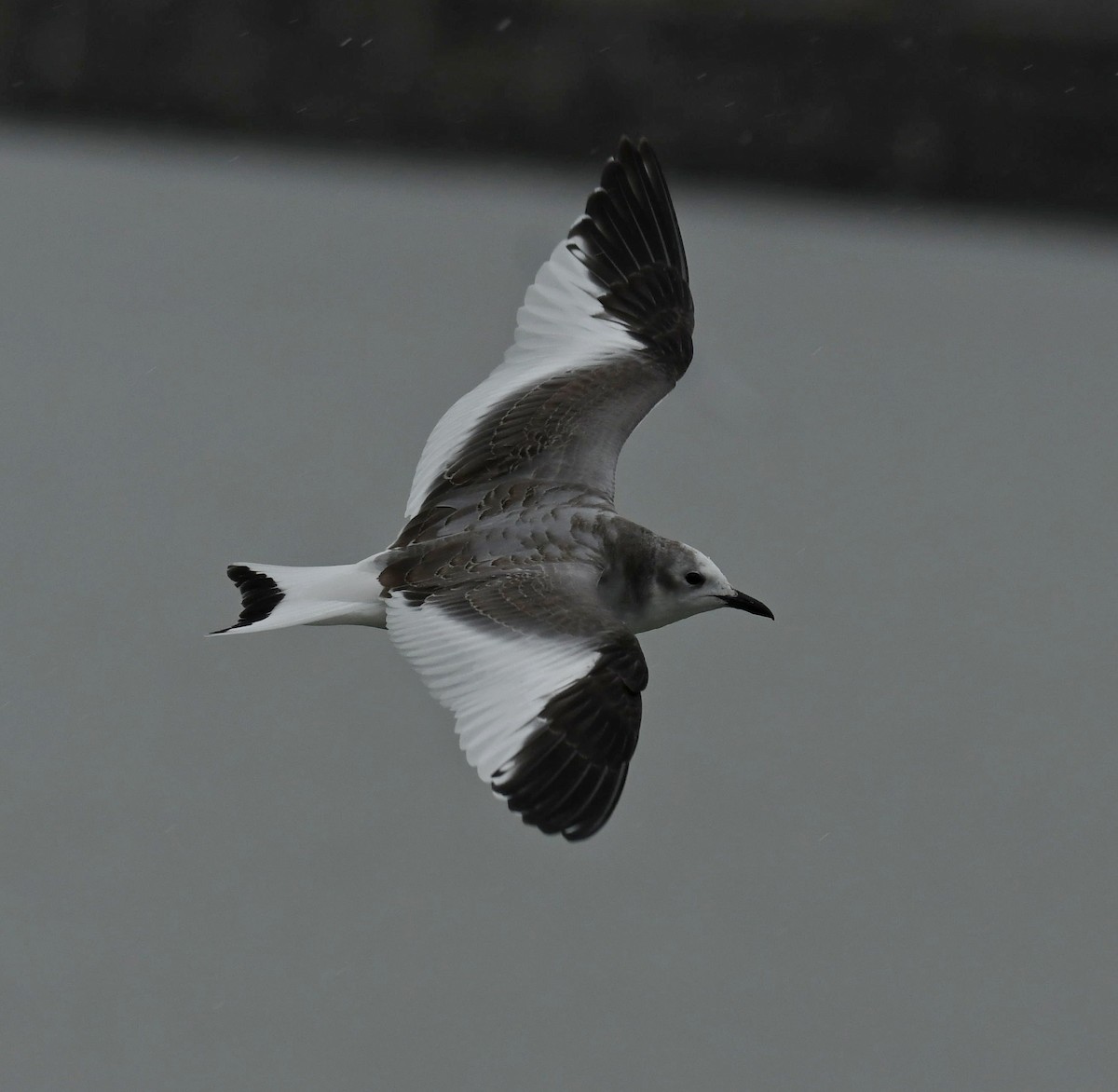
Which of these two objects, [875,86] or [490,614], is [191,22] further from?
[490,614]

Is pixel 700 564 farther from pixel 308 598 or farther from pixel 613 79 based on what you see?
pixel 613 79

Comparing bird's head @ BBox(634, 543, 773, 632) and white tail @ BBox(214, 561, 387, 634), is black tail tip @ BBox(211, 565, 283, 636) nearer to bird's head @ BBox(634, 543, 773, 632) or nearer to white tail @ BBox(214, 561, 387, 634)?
white tail @ BBox(214, 561, 387, 634)

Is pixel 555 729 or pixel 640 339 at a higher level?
pixel 640 339

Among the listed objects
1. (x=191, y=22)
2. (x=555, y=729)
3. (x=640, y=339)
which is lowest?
(x=555, y=729)

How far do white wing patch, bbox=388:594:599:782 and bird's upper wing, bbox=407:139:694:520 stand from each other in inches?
28.3

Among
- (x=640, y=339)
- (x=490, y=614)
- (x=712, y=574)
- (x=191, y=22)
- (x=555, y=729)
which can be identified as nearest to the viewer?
(x=555, y=729)

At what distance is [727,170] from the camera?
1384cm

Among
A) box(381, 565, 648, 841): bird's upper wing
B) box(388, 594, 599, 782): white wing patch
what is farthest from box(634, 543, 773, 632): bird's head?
box(388, 594, 599, 782): white wing patch

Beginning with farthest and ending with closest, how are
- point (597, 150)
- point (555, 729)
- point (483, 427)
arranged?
1. point (597, 150)
2. point (483, 427)
3. point (555, 729)

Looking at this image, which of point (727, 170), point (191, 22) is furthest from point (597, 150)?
point (191, 22)

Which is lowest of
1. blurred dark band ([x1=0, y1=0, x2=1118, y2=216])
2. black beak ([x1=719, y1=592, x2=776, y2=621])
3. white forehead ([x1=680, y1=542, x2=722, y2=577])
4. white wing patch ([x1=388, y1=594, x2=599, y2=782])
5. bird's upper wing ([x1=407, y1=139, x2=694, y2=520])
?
white wing patch ([x1=388, y1=594, x2=599, y2=782])

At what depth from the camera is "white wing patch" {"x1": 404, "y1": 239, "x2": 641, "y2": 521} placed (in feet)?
16.7

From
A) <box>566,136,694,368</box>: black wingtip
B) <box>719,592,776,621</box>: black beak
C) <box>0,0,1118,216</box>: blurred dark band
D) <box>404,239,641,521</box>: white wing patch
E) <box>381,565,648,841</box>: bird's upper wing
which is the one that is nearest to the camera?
<box>381,565,648,841</box>: bird's upper wing

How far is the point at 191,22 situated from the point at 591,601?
9.63 metres
